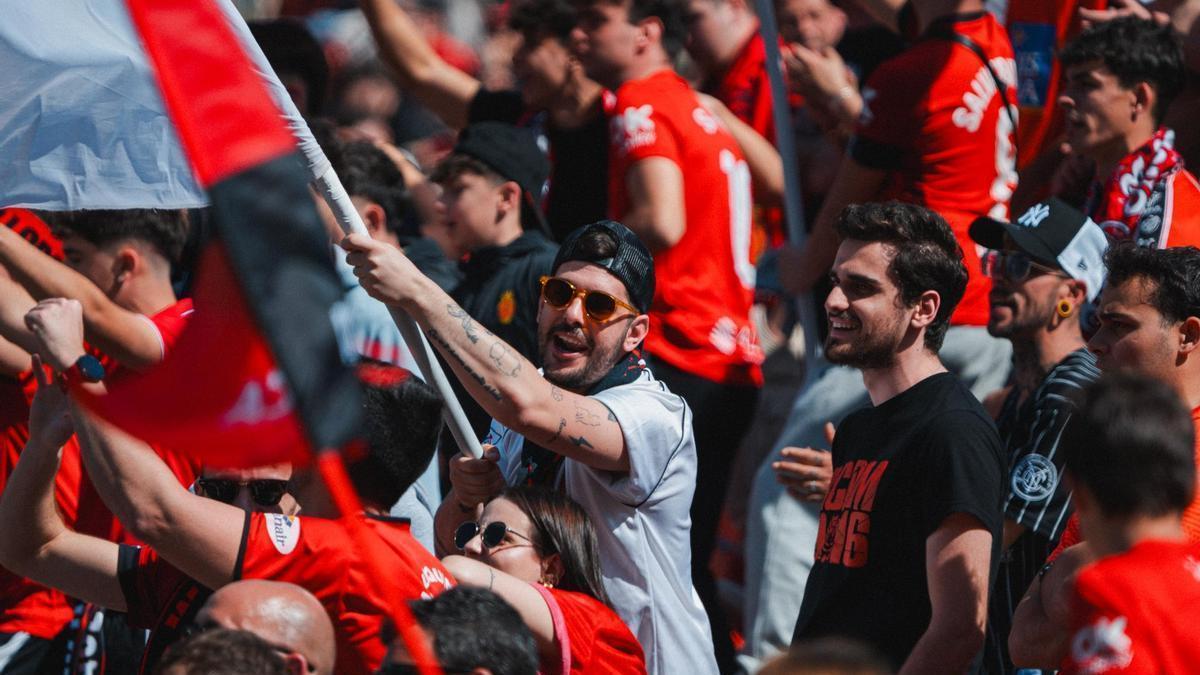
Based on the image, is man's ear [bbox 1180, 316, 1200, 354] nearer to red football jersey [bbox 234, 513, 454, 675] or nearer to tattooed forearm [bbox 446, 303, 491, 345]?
tattooed forearm [bbox 446, 303, 491, 345]

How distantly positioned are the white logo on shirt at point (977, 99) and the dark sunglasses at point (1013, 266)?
62cm

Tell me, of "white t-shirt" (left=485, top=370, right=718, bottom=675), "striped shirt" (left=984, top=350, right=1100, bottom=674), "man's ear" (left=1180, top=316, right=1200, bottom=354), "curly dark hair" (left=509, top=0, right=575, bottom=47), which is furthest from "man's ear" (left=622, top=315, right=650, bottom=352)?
"curly dark hair" (left=509, top=0, right=575, bottom=47)

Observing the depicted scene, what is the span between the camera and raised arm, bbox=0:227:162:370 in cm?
516

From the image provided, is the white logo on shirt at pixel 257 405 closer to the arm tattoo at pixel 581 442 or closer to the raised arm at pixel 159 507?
the raised arm at pixel 159 507

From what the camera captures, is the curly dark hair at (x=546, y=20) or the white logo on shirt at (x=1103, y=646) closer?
the white logo on shirt at (x=1103, y=646)

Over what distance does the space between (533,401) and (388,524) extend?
0.52 meters

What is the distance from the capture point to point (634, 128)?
6.55 metres

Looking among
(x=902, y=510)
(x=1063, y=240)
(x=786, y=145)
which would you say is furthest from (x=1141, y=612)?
(x=786, y=145)

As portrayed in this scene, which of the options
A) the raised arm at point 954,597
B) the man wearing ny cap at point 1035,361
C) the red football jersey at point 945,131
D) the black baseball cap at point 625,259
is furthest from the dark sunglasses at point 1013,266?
the raised arm at point 954,597

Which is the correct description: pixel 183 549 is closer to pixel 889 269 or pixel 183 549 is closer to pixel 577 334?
pixel 577 334

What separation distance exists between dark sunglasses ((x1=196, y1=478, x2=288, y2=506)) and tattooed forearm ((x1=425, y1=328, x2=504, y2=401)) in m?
0.51

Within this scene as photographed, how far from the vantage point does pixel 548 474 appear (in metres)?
5.00

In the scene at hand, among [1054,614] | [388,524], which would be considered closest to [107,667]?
[388,524]

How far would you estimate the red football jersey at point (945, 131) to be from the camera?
6.09m
